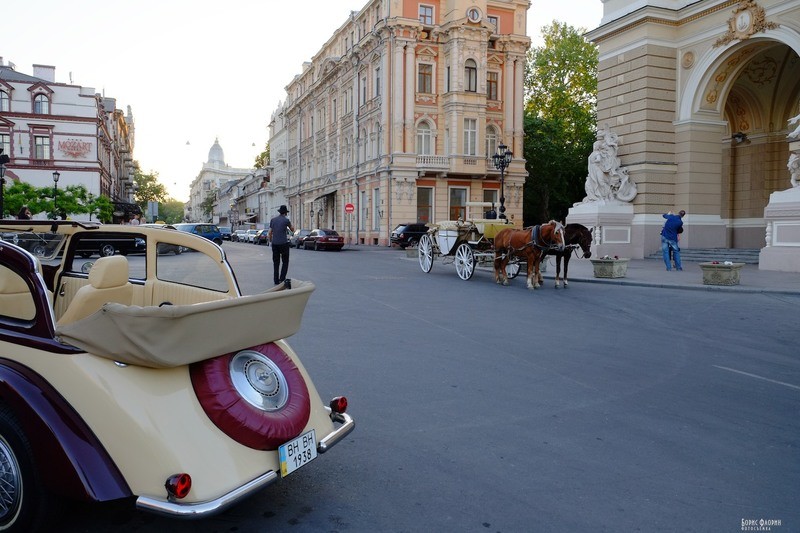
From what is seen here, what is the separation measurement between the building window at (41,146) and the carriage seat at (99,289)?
59.9 metres

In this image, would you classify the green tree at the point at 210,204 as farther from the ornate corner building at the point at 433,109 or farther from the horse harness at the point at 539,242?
the horse harness at the point at 539,242

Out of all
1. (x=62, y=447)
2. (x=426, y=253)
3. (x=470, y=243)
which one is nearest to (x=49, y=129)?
(x=426, y=253)

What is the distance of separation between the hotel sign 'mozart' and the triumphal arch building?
47323 mm

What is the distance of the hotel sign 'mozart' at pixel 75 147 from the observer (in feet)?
184

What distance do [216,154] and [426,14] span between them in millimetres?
155887

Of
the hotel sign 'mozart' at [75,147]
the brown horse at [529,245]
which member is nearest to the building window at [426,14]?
the brown horse at [529,245]

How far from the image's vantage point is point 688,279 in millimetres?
16078

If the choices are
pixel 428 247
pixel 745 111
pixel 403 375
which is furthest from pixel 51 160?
pixel 403 375

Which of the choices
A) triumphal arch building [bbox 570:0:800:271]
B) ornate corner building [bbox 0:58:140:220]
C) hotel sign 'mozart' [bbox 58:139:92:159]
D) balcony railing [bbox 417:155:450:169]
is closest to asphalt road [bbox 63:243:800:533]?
triumphal arch building [bbox 570:0:800:271]

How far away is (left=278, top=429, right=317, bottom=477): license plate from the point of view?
3178mm

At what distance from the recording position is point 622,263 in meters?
16.7

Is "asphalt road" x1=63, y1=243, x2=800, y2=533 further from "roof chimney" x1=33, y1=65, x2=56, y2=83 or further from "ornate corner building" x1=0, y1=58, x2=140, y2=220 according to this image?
"roof chimney" x1=33, y1=65, x2=56, y2=83

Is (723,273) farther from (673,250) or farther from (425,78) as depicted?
(425,78)

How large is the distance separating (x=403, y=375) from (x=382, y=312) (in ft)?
14.3
